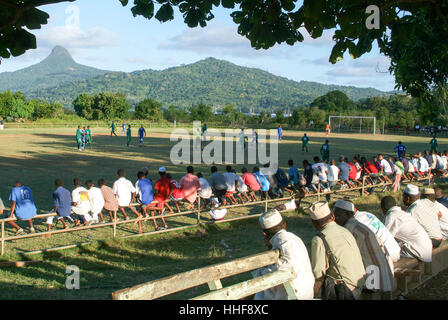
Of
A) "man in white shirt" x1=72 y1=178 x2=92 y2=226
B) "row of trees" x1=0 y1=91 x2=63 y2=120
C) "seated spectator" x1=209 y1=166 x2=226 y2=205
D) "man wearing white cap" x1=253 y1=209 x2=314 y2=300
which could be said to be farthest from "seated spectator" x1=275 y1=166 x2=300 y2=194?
"row of trees" x1=0 y1=91 x2=63 y2=120

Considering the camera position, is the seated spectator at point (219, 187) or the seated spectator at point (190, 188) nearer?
the seated spectator at point (190, 188)

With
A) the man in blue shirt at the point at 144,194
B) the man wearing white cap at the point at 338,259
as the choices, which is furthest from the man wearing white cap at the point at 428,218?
the man in blue shirt at the point at 144,194

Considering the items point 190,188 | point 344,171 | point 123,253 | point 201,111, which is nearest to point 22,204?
point 123,253

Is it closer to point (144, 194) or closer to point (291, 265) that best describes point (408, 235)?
point (291, 265)

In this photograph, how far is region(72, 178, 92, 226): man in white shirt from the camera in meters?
8.96

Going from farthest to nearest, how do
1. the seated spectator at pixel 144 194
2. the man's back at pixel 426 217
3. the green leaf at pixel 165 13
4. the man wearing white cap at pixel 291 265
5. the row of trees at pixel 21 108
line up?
1. the row of trees at pixel 21 108
2. the seated spectator at pixel 144 194
3. the man's back at pixel 426 217
4. the green leaf at pixel 165 13
5. the man wearing white cap at pixel 291 265

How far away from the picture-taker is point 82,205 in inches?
354

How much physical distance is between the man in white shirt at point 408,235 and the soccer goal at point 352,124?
195ft

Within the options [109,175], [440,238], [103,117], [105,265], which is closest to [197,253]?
[105,265]

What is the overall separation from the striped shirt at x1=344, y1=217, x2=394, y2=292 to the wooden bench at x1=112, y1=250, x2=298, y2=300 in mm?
1167

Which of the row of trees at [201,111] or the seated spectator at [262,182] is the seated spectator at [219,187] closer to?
the seated spectator at [262,182]

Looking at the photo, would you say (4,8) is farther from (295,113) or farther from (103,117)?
(103,117)

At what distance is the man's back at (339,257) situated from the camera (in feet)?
12.9

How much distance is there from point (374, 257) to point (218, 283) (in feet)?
6.28
